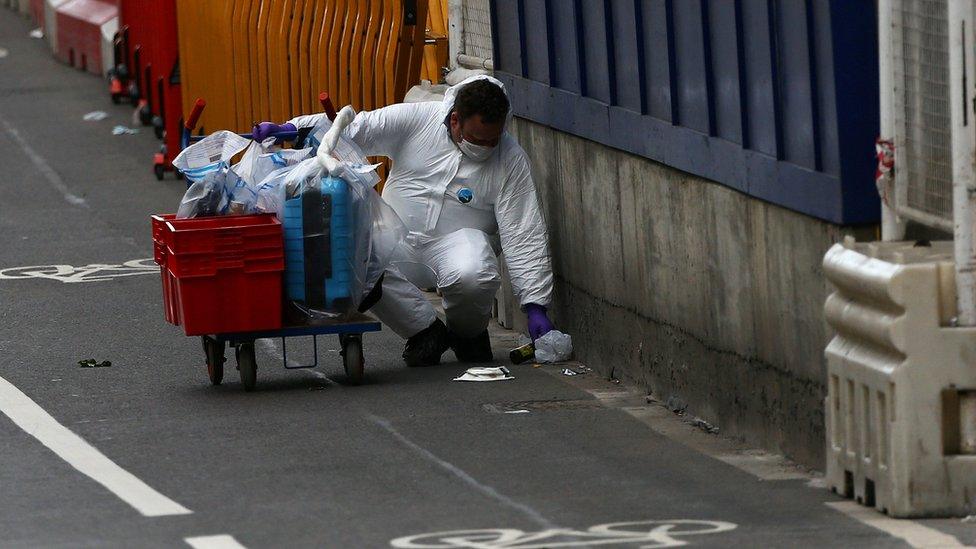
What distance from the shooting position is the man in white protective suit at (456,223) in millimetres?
10617

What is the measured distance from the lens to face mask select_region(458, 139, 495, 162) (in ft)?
35.0

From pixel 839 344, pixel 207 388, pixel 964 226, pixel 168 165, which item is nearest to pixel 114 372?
pixel 207 388

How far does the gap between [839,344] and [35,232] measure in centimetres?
1061

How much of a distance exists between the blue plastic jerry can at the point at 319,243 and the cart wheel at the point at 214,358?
1.62ft

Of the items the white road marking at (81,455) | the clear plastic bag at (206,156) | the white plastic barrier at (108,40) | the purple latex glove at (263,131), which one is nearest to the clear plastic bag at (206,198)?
the clear plastic bag at (206,156)

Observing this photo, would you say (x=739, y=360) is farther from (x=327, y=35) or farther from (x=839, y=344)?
(x=327, y=35)

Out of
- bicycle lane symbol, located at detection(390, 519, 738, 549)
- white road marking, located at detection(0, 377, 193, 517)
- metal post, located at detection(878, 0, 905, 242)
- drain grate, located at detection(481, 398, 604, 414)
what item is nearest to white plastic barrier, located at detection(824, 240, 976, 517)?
metal post, located at detection(878, 0, 905, 242)

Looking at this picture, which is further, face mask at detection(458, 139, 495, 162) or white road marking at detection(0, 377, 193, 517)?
face mask at detection(458, 139, 495, 162)

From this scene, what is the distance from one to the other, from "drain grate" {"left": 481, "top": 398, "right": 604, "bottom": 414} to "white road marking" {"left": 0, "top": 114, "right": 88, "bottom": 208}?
9.39 m

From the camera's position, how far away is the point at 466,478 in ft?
25.7

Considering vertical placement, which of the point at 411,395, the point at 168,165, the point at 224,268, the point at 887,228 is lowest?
the point at 168,165

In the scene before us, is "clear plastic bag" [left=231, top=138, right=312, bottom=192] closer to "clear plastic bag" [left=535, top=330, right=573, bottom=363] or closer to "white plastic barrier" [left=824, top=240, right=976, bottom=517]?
"clear plastic bag" [left=535, top=330, right=573, bottom=363]

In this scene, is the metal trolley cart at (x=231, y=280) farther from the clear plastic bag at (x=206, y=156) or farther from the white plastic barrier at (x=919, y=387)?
the white plastic barrier at (x=919, y=387)

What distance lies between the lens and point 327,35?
15359mm
